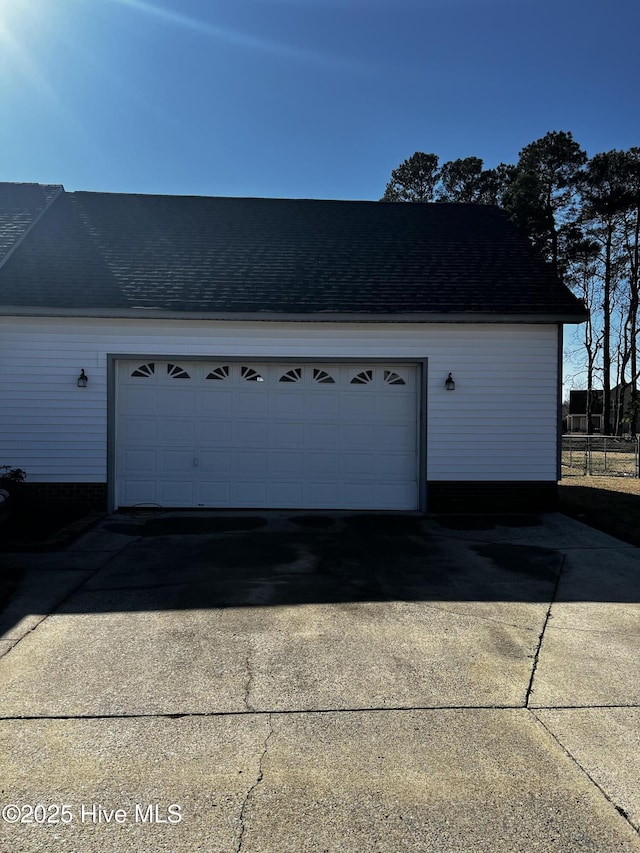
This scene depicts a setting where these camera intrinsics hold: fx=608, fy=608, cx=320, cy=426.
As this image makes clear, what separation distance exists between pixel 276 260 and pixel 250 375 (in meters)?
2.61

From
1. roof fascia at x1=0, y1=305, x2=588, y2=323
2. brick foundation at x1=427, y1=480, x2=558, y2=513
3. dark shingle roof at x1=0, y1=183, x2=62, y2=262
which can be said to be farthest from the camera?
dark shingle roof at x1=0, y1=183, x2=62, y2=262

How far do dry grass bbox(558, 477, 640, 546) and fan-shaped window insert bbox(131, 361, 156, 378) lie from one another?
7.33 m

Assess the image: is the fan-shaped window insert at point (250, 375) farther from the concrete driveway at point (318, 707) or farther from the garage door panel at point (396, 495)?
the concrete driveway at point (318, 707)

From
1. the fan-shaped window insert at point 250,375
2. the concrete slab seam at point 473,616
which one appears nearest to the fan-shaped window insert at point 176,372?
the fan-shaped window insert at point 250,375

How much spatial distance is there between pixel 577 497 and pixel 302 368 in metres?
6.13

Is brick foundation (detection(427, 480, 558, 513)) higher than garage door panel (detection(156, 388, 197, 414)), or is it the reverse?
garage door panel (detection(156, 388, 197, 414))

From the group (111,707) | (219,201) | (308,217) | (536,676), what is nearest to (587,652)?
(536,676)

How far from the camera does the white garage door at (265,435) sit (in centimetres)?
1016

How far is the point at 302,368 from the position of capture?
10.3m

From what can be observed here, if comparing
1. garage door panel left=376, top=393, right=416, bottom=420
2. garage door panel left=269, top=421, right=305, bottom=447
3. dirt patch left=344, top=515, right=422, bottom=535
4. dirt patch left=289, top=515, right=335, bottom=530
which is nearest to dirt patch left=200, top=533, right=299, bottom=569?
dirt patch left=289, top=515, right=335, bottom=530

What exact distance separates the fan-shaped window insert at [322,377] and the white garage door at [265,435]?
0.02 metres

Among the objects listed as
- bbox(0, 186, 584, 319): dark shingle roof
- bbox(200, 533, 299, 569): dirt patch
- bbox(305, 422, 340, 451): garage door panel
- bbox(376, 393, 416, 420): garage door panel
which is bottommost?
bbox(200, 533, 299, 569): dirt patch

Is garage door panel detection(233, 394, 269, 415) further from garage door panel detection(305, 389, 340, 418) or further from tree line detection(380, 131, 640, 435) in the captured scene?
tree line detection(380, 131, 640, 435)

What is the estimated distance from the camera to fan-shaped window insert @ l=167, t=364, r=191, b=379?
10180 mm
